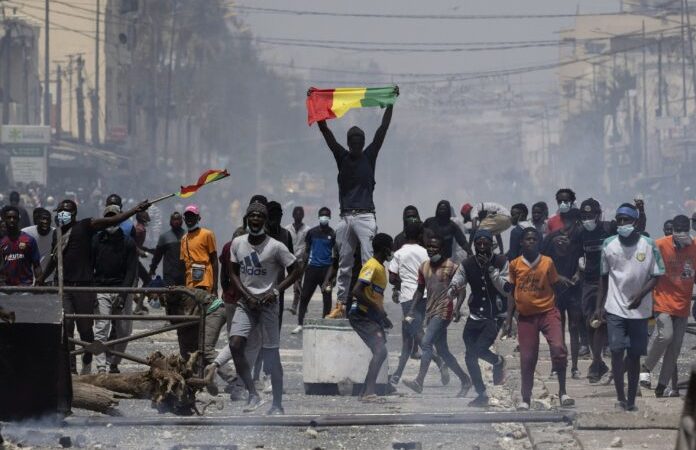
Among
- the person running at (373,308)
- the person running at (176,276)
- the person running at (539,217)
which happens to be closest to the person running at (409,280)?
the person running at (373,308)

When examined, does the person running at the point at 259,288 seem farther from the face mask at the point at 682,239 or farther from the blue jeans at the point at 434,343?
the face mask at the point at 682,239

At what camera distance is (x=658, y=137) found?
83.8 meters

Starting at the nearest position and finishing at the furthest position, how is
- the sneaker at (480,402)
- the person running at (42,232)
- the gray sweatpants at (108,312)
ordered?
1. the sneaker at (480,402)
2. the gray sweatpants at (108,312)
3. the person running at (42,232)

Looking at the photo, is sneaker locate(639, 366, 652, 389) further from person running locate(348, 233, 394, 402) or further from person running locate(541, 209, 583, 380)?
person running locate(348, 233, 394, 402)

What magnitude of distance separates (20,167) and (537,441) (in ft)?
140

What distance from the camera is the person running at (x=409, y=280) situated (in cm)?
1490

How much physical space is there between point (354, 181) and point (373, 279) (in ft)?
4.56

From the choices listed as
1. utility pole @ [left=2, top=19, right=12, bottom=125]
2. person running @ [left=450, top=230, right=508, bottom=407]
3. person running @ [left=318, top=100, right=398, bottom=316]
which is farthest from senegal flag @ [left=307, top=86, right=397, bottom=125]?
utility pole @ [left=2, top=19, right=12, bottom=125]

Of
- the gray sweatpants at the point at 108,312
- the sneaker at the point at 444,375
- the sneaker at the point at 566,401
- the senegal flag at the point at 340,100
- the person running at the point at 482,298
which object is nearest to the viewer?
the sneaker at the point at 566,401

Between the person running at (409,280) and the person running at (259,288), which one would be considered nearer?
the person running at (259,288)

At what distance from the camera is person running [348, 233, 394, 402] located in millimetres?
13531

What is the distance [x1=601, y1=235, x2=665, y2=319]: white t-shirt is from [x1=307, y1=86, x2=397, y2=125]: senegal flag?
10.0 feet

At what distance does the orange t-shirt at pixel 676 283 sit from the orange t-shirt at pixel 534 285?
1.10 m

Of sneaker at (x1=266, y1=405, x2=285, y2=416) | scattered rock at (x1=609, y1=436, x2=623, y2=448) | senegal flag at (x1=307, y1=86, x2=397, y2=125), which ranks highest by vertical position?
senegal flag at (x1=307, y1=86, x2=397, y2=125)
